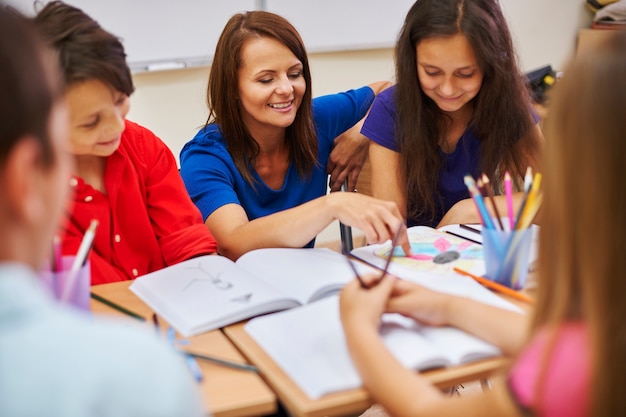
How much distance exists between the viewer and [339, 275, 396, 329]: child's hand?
3.23 ft

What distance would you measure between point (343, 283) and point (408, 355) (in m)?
0.26

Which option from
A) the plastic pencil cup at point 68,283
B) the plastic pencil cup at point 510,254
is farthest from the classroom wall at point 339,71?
the plastic pencil cup at point 68,283

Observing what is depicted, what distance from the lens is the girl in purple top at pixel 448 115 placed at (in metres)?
1.72

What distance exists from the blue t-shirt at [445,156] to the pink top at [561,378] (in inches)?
45.7

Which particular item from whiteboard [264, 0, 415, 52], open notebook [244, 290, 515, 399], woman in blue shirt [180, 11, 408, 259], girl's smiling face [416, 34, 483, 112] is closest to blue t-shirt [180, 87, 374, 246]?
woman in blue shirt [180, 11, 408, 259]

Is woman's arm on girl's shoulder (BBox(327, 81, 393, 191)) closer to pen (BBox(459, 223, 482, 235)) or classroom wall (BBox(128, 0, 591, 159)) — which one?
pen (BBox(459, 223, 482, 235))

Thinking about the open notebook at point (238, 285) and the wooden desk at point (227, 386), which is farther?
the open notebook at point (238, 285)

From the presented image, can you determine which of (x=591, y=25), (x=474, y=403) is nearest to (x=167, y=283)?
(x=474, y=403)

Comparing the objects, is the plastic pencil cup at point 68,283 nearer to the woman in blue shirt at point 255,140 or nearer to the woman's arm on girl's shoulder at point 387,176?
the woman in blue shirt at point 255,140

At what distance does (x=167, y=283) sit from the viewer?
1270 mm

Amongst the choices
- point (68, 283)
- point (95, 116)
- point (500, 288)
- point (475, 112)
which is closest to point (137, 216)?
point (95, 116)

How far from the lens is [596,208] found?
724mm

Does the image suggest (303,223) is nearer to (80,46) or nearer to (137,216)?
(137,216)

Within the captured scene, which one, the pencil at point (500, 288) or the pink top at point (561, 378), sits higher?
the pink top at point (561, 378)
